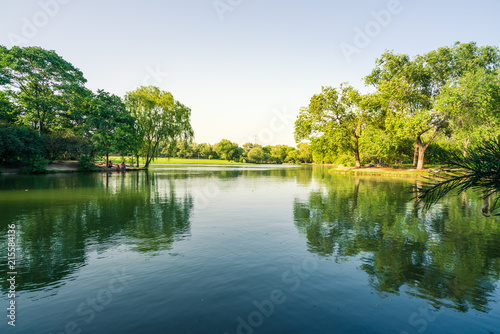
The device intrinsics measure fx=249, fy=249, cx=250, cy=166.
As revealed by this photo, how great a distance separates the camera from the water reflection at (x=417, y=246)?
21.8 feet

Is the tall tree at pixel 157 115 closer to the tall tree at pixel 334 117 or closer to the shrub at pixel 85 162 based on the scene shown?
the shrub at pixel 85 162

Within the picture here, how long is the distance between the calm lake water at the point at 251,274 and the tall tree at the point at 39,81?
43.2 m

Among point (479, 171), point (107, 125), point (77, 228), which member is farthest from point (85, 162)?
point (479, 171)

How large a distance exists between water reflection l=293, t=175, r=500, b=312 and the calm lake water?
0.06 m

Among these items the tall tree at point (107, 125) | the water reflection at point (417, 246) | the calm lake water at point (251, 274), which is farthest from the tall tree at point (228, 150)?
the calm lake water at point (251, 274)

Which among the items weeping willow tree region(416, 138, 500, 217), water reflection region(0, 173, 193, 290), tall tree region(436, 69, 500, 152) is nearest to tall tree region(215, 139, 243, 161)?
tall tree region(436, 69, 500, 152)

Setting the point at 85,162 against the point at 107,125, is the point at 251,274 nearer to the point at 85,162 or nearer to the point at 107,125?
the point at 85,162

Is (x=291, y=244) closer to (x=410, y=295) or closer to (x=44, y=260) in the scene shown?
(x=410, y=295)

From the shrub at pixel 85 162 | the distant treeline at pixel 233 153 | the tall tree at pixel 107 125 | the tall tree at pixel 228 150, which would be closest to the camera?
the shrub at pixel 85 162

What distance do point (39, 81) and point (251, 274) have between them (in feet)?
191

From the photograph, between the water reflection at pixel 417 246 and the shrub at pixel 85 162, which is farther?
the shrub at pixel 85 162

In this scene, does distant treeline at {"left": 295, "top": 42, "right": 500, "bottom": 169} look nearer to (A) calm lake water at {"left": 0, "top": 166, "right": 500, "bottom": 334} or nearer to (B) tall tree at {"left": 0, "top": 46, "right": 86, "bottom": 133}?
(A) calm lake water at {"left": 0, "top": 166, "right": 500, "bottom": 334}

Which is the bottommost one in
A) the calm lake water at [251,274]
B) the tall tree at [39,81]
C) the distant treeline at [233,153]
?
the calm lake water at [251,274]

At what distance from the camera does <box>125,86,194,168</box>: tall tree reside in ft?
191
